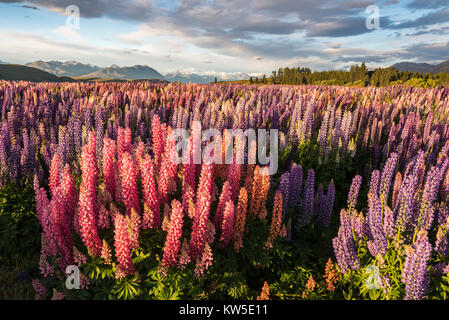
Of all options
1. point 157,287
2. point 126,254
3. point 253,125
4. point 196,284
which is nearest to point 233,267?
→ point 196,284

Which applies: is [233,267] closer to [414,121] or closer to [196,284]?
[196,284]

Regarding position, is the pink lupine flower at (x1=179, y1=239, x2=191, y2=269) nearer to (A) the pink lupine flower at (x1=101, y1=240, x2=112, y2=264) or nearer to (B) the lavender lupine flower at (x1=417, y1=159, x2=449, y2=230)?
(A) the pink lupine flower at (x1=101, y1=240, x2=112, y2=264)

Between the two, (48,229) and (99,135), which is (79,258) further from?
(99,135)

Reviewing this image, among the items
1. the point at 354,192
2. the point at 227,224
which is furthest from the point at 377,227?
the point at 227,224

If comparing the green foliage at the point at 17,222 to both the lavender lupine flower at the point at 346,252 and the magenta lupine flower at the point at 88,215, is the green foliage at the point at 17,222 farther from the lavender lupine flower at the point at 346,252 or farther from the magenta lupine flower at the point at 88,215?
the lavender lupine flower at the point at 346,252

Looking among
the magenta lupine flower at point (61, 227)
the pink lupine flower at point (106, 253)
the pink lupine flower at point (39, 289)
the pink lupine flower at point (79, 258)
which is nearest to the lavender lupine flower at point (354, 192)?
the pink lupine flower at point (106, 253)

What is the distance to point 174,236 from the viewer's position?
2582 millimetres

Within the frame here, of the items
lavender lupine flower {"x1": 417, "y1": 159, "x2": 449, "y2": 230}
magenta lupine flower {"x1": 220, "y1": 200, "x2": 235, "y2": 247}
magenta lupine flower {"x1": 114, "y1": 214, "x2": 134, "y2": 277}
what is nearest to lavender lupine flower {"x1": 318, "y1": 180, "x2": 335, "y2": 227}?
lavender lupine flower {"x1": 417, "y1": 159, "x2": 449, "y2": 230}

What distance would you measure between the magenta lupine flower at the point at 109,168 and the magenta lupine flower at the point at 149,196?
0.64 m

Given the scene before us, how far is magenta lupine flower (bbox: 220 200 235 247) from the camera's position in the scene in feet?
9.10

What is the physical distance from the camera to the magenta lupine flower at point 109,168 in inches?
128

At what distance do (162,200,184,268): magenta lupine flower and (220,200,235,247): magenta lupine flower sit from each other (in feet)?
1.53

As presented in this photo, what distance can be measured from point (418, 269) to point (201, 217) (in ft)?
6.41

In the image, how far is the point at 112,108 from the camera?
8.07 metres
